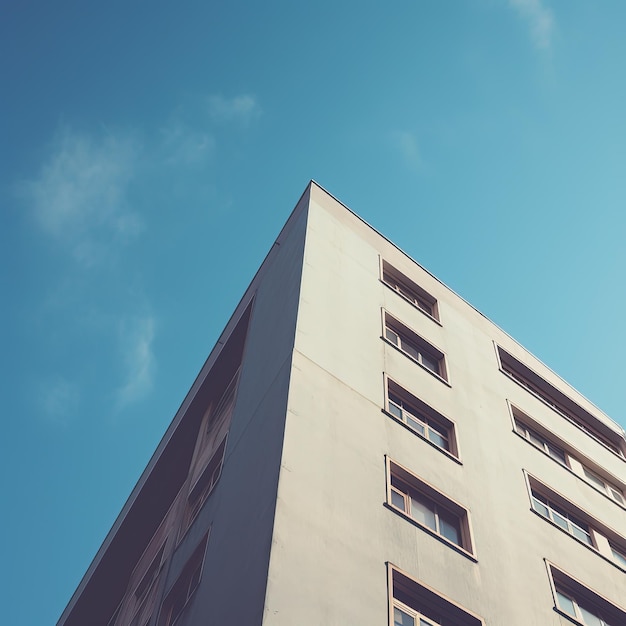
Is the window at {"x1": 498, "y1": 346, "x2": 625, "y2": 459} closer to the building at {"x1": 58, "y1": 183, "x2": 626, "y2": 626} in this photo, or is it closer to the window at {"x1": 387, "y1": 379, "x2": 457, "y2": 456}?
the building at {"x1": 58, "y1": 183, "x2": 626, "y2": 626}

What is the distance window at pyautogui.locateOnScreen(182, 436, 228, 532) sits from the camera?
80.7ft

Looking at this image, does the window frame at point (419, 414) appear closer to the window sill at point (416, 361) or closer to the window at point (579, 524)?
the window sill at point (416, 361)

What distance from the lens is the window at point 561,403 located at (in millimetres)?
31344

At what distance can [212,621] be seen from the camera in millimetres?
Result: 16609

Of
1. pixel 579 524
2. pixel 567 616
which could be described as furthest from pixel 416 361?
Result: pixel 567 616

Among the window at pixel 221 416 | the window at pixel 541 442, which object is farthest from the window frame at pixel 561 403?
the window at pixel 221 416

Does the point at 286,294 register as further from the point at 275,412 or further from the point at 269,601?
the point at 269,601

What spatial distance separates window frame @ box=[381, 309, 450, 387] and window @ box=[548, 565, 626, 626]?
698cm

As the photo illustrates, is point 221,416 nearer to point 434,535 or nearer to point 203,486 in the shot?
point 203,486

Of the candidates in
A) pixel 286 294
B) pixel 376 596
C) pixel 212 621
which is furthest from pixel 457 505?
pixel 286 294

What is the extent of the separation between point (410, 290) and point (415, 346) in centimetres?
399

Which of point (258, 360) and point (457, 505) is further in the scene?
point (258, 360)

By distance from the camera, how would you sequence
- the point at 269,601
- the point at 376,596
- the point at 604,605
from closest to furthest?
the point at 269,601 < the point at 376,596 < the point at 604,605

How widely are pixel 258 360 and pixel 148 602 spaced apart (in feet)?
32.4
